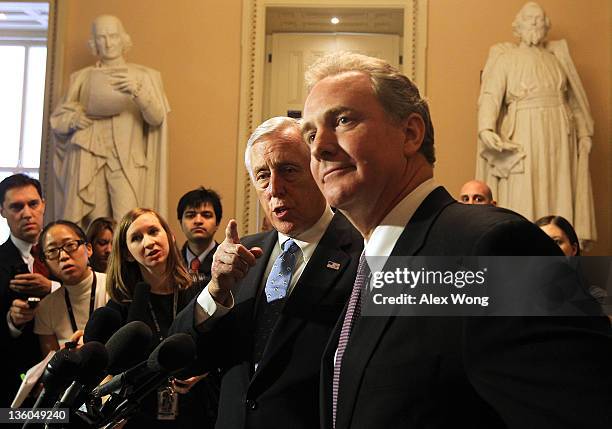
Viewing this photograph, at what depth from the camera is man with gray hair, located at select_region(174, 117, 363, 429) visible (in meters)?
2.19

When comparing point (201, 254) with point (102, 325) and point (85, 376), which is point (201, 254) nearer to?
point (102, 325)

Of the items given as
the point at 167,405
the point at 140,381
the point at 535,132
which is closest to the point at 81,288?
the point at 167,405

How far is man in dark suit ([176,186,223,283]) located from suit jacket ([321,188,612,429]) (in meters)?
3.61

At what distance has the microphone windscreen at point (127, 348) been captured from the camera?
1.44 m

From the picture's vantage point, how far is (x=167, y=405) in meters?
3.08

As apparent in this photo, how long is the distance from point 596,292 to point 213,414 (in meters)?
1.41

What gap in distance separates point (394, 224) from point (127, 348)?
569 mm

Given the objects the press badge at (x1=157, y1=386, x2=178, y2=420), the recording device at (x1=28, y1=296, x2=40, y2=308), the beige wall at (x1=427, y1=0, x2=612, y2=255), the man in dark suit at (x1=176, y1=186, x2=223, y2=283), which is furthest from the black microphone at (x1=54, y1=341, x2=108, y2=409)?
the beige wall at (x1=427, y1=0, x2=612, y2=255)

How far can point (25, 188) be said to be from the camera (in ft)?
16.1

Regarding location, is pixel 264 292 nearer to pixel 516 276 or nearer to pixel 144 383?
pixel 144 383

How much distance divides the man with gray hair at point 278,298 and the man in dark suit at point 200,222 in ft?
8.93

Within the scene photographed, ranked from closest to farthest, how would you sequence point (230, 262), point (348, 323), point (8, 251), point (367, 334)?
point (367, 334) → point (348, 323) → point (230, 262) → point (8, 251)

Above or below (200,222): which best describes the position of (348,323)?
below

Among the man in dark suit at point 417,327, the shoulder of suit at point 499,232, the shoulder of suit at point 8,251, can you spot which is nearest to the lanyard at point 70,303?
the shoulder of suit at point 8,251
